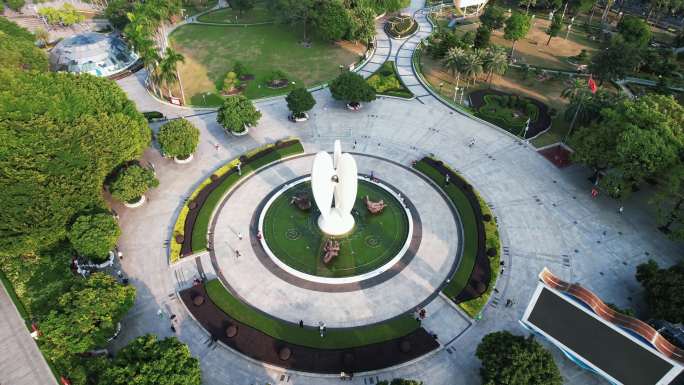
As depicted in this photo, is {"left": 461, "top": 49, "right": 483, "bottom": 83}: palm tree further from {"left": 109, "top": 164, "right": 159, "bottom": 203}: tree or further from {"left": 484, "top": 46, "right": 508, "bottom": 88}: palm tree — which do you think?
{"left": 109, "top": 164, "right": 159, "bottom": 203}: tree

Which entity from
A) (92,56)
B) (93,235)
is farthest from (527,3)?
(93,235)

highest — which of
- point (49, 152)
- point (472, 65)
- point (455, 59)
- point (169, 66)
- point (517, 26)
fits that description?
point (517, 26)

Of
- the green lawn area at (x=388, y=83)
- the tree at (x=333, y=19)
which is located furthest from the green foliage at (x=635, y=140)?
the tree at (x=333, y=19)

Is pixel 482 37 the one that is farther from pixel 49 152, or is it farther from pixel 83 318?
pixel 83 318

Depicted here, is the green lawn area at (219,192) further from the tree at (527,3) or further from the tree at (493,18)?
the tree at (527,3)

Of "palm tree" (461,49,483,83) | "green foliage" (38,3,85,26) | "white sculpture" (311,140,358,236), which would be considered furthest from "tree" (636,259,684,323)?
"green foliage" (38,3,85,26)

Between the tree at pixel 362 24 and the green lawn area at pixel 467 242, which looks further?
the tree at pixel 362 24
